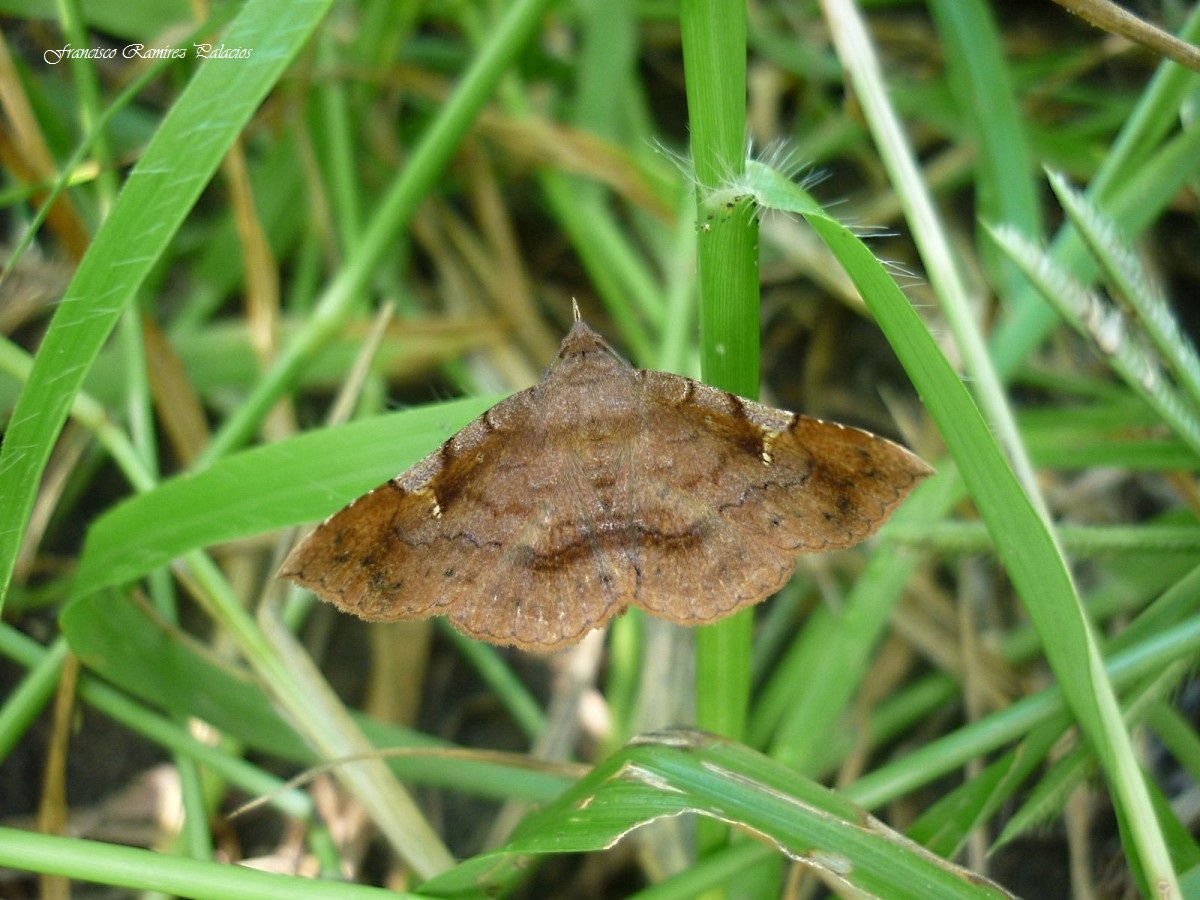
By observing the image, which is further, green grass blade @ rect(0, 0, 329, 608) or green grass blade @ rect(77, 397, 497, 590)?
green grass blade @ rect(77, 397, 497, 590)

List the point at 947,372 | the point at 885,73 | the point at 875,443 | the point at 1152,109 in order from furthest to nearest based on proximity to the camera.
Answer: the point at 885,73 → the point at 1152,109 → the point at 875,443 → the point at 947,372

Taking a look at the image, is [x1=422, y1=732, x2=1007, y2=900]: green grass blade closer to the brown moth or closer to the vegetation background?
the vegetation background

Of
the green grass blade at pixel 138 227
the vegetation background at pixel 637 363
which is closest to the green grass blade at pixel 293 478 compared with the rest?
the vegetation background at pixel 637 363

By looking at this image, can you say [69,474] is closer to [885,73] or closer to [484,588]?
[484,588]

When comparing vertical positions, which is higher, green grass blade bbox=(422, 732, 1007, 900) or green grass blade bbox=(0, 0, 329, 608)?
green grass blade bbox=(0, 0, 329, 608)

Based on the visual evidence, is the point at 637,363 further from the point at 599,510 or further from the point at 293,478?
the point at 293,478

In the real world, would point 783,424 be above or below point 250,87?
below

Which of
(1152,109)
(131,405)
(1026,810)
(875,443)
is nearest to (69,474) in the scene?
(131,405)

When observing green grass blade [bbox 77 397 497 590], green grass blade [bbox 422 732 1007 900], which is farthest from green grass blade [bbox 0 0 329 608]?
green grass blade [bbox 422 732 1007 900]
